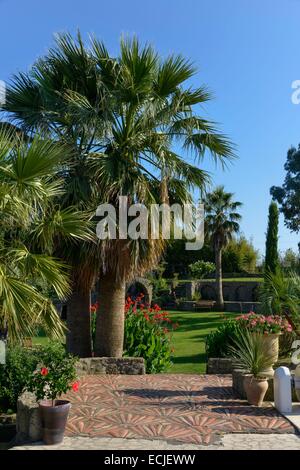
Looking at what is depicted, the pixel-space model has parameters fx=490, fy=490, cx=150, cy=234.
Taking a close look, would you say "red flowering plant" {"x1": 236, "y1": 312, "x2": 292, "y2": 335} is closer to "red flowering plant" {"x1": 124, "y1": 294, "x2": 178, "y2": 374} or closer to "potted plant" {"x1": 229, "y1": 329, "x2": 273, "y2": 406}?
"potted plant" {"x1": 229, "y1": 329, "x2": 273, "y2": 406}

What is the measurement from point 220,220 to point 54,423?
99.8ft

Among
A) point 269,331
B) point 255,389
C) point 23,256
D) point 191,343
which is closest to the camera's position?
point 23,256

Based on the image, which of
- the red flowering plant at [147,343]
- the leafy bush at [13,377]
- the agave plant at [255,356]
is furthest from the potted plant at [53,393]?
the red flowering plant at [147,343]

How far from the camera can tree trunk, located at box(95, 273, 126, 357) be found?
412 inches

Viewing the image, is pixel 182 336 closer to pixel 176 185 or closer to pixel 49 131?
pixel 176 185

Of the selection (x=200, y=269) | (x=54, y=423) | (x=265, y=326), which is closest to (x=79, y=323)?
(x=265, y=326)

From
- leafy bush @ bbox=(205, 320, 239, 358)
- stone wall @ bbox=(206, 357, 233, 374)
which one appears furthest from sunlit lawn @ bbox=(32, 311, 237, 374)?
stone wall @ bbox=(206, 357, 233, 374)

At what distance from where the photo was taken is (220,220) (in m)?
35.3

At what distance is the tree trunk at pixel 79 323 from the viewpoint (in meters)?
10.5

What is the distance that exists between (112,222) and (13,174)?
11.8 ft

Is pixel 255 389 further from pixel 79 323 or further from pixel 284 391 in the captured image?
pixel 79 323

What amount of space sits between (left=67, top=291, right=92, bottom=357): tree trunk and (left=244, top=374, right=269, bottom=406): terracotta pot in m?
4.22

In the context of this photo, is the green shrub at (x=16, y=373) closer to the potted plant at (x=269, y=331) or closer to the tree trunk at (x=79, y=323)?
the tree trunk at (x=79, y=323)

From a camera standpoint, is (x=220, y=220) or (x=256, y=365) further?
(x=220, y=220)
